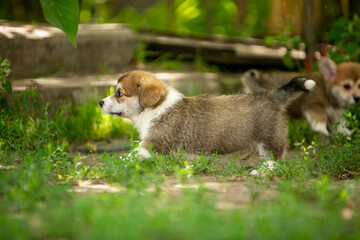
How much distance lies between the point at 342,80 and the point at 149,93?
2908mm

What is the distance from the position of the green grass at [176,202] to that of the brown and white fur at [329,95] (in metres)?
1.31

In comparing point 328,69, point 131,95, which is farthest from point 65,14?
point 328,69

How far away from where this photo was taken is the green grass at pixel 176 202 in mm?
2377

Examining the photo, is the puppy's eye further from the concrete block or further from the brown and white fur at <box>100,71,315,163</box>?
the concrete block

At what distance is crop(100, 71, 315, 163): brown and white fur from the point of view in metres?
4.70

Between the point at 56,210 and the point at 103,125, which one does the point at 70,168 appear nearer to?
the point at 56,210

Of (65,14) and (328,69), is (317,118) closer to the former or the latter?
(328,69)

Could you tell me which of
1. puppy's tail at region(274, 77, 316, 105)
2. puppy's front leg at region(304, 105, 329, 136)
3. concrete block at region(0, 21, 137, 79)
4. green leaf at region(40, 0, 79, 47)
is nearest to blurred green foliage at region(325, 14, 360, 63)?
puppy's front leg at region(304, 105, 329, 136)

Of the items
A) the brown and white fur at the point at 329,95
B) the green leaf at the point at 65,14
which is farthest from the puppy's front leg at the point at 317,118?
the green leaf at the point at 65,14

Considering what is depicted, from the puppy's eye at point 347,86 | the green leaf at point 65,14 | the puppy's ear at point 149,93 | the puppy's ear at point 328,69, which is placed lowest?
the puppy's eye at point 347,86

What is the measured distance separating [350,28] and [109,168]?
4.38 meters

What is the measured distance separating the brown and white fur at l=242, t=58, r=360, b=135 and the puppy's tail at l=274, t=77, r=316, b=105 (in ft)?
3.35

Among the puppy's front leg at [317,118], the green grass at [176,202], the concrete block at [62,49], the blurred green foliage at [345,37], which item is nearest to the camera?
the green grass at [176,202]

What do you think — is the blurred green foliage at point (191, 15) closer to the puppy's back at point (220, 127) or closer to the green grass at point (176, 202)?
the puppy's back at point (220, 127)
